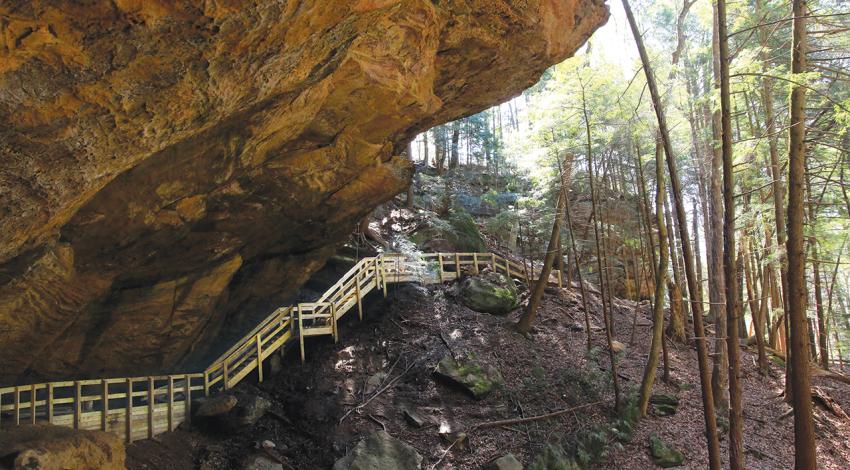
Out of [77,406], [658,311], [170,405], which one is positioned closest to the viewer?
[77,406]

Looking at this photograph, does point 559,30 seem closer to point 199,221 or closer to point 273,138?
point 273,138

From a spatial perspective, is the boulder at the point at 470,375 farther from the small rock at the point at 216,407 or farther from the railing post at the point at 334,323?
the small rock at the point at 216,407

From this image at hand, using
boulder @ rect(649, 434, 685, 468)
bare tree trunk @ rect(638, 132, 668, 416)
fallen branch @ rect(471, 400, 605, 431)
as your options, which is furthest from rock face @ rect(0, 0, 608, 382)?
boulder @ rect(649, 434, 685, 468)

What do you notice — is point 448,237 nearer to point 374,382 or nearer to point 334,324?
point 334,324

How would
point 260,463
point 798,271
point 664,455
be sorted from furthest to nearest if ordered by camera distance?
point 664,455, point 260,463, point 798,271

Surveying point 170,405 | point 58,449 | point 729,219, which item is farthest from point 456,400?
point 58,449

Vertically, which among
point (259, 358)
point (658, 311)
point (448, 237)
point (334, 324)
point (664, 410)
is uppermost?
point (448, 237)

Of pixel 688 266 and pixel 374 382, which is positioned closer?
pixel 688 266

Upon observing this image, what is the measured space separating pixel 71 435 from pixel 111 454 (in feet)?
1.85

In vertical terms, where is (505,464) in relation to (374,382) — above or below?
below

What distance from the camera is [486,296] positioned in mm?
15422

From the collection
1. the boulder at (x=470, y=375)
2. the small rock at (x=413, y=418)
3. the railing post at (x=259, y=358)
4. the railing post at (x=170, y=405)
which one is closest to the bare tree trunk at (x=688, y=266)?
the boulder at (x=470, y=375)

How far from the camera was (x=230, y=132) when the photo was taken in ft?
23.6

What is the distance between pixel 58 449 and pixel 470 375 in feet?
26.0
